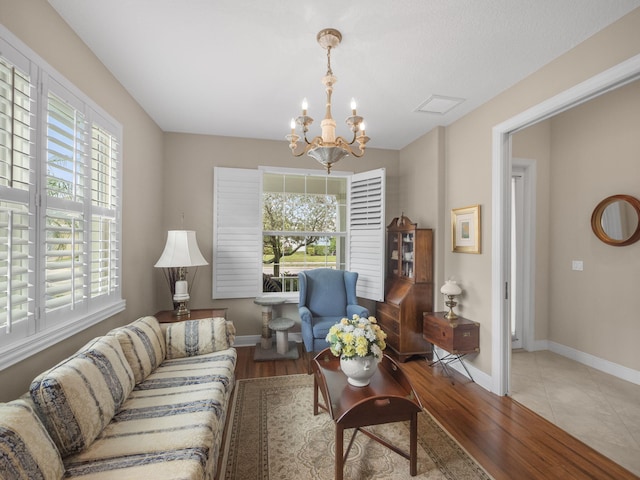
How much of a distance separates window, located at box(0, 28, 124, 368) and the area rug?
1.32m

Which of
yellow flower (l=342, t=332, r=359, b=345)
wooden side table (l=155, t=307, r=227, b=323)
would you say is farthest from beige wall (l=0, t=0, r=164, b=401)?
yellow flower (l=342, t=332, r=359, b=345)

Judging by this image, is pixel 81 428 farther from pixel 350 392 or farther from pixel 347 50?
pixel 347 50

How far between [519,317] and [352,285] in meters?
2.16

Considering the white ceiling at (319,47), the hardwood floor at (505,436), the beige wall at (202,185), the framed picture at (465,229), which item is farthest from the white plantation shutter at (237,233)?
the framed picture at (465,229)

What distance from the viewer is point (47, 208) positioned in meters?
1.67

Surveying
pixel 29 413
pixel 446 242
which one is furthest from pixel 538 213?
pixel 29 413

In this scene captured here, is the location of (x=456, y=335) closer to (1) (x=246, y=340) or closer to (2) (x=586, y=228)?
(2) (x=586, y=228)

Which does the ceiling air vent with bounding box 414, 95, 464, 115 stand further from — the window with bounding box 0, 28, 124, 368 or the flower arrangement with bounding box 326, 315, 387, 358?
the window with bounding box 0, 28, 124, 368

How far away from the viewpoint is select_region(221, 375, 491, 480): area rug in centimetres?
175

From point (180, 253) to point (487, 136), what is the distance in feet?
10.4

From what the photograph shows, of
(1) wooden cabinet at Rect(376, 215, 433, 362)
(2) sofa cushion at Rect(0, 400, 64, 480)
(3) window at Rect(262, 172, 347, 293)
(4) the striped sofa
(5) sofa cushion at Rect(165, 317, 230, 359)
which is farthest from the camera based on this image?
(3) window at Rect(262, 172, 347, 293)

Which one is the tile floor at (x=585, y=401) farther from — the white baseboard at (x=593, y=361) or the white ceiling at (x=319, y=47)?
the white ceiling at (x=319, y=47)

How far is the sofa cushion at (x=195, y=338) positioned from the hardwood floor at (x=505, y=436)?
74 cm

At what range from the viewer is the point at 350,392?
190 centimetres
